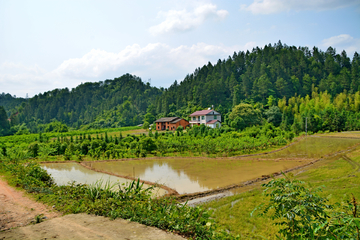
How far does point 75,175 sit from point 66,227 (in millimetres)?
9851

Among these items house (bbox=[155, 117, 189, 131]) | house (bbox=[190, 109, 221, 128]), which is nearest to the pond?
house (bbox=[190, 109, 221, 128])

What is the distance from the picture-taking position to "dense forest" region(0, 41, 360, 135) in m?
39.1

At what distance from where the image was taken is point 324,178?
1090 cm

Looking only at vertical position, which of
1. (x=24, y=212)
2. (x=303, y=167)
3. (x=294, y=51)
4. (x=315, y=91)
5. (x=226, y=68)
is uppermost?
(x=294, y=51)

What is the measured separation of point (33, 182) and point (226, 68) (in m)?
62.5

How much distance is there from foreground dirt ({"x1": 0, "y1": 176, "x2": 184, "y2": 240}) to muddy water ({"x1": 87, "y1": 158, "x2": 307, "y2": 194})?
217 inches

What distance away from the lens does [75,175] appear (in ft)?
44.7

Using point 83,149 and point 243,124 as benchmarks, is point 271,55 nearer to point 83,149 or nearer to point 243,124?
point 243,124

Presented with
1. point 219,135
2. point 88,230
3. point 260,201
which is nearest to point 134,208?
point 88,230

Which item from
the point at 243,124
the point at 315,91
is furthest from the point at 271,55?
the point at 243,124

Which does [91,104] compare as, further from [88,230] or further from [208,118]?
[88,230]

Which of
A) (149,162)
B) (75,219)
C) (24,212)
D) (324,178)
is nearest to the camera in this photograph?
(75,219)

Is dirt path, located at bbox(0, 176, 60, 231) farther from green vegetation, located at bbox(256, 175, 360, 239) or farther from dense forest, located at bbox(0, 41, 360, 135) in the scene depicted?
dense forest, located at bbox(0, 41, 360, 135)

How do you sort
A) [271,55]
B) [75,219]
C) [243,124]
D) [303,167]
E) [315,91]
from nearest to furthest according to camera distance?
1. [75,219]
2. [303,167]
3. [243,124]
4. [315,91]
5. [271,55]
